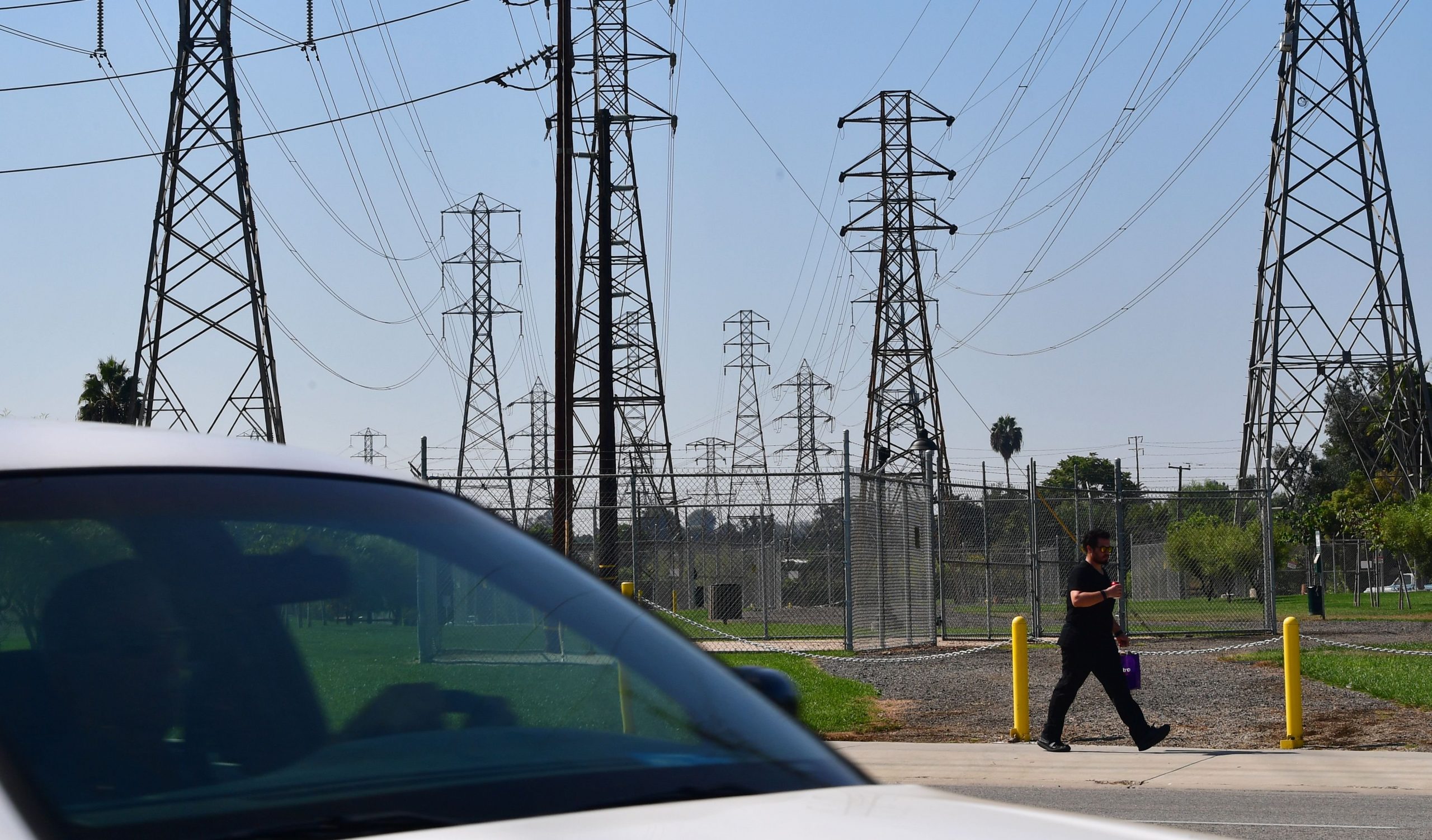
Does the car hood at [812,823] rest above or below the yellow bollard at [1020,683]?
above

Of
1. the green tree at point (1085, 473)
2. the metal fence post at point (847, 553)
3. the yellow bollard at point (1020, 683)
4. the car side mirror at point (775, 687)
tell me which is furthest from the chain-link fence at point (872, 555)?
the green tree at point (1085, 473)

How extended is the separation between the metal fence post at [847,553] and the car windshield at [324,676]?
16.6 meters

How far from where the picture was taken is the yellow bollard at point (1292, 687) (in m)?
11.3

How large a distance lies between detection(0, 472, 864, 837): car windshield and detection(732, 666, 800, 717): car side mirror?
0.14m

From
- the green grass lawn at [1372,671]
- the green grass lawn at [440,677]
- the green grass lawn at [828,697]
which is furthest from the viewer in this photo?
the green grass lawn at [1372,671]

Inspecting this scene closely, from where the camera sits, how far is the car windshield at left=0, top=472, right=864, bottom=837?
72.9 inches

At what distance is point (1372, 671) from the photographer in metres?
17.3

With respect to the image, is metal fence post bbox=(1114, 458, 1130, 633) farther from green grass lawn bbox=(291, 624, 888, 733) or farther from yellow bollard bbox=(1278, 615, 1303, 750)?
green grass lawn bbox=(291, 624, 888, 733)

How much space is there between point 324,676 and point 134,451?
48cm

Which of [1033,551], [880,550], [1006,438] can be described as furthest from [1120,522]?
[1006,438]

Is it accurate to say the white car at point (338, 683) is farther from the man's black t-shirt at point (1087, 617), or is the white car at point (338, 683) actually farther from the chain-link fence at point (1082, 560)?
the chain-link fence at point (1082, 560)

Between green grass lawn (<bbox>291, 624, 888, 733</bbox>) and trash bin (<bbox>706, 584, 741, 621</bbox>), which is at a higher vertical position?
green grass lawn (<bbox>291, 624, 888, 733</bbox>)

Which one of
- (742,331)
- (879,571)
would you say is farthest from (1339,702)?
(742,331)

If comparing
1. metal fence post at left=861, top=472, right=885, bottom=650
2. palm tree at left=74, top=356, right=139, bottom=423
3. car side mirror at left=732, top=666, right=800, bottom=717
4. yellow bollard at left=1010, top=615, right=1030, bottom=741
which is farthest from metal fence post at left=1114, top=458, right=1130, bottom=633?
palm tree at left=74, top=356, right=139, bottom=423
